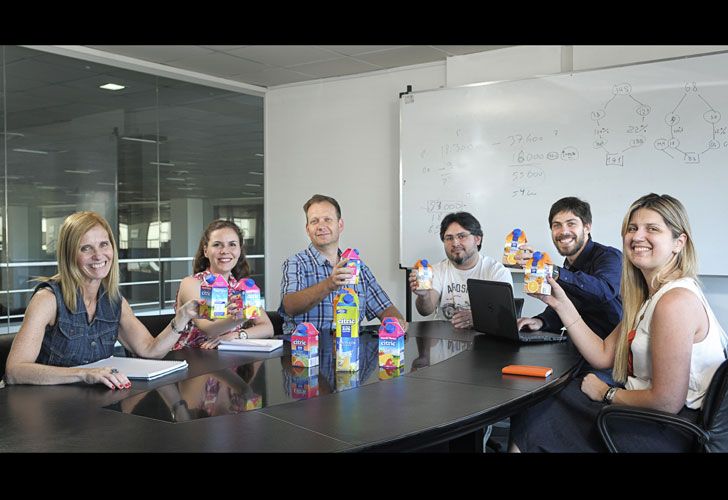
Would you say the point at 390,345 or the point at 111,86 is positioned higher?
the point at 111,86

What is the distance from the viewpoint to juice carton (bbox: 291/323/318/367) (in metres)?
2.37

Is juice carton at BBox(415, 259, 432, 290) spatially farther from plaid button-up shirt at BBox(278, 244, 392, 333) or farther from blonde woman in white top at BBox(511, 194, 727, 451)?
blonde woman in white top at BBox(511, 194, 727, 451)

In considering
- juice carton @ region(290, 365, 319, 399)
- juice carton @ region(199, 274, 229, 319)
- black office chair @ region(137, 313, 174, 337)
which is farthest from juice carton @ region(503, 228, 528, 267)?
black office chair @ region(137, 313, 174, 337)

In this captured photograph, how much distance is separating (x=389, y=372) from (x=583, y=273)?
1.12 meters

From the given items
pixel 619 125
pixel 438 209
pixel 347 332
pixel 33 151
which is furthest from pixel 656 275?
pixel 33 151

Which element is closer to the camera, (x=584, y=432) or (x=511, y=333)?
(x=584, y=432)

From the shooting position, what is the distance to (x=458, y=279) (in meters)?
3.86

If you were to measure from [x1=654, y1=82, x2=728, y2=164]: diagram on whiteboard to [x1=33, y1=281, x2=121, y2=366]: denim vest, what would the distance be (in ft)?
11.4

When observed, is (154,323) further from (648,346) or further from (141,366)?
(648,346)
